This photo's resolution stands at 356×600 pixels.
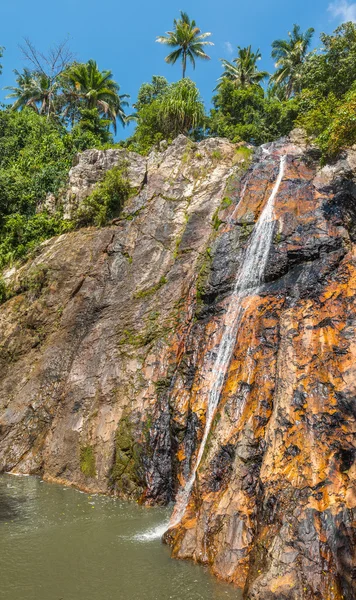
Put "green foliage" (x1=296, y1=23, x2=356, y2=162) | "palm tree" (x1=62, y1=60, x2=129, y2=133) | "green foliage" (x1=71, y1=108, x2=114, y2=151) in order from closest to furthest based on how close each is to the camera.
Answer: "green foliage" (x1=296, y1=23, x2=356, y2=162) → "green foliage" (x1=71, y1=108, x2=114, y2=151) → "palm tree" (x1=62, y1=60, x2=129, y2=133)

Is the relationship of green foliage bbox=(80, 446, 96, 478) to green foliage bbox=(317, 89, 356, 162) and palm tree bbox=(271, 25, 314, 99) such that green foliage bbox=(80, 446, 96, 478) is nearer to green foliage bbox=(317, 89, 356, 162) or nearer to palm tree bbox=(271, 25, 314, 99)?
green foliage bbox=(317, 89, 356, 162)

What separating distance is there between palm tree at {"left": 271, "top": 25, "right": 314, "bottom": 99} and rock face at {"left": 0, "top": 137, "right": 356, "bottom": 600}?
22.3m

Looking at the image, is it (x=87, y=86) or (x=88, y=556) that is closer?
(x=88, y=556)

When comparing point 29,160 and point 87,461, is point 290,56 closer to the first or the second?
point 29,160

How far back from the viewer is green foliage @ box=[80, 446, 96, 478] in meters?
13.2

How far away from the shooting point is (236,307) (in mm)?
12875

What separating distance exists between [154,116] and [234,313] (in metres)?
19.8

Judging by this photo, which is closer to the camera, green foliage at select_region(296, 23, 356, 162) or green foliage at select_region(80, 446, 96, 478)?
green foliage at select_region(80, 446, 96, 478)

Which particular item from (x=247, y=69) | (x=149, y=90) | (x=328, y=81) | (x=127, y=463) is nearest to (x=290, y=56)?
(x=247, y=69)

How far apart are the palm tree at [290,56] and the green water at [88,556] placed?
37647 mm

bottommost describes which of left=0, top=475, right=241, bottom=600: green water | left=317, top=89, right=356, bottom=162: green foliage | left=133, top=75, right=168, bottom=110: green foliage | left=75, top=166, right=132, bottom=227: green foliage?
left=0, top=475, right=241, bottom=600: green water

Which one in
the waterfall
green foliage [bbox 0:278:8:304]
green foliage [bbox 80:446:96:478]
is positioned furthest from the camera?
green foliage [bbox 0:278:8:304]

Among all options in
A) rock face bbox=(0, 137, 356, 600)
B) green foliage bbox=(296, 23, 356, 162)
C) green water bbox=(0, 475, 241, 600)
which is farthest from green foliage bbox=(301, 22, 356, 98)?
green water bbox=(0, 475, 241, 600)

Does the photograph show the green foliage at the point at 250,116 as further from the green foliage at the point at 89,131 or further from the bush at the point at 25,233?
the bush at the point at 25,233
